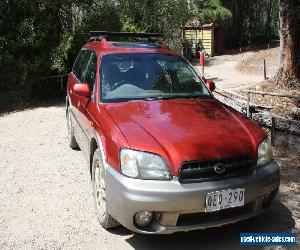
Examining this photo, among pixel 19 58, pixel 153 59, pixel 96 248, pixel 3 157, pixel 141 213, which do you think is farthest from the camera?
pixel 19 58

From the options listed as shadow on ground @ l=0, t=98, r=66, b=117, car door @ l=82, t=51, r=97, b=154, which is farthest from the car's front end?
shadow on ground @ l=0, t=98, r=66, b=117

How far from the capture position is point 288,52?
14.1 m

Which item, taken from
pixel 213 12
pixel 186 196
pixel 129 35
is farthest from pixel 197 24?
pixel 186 196

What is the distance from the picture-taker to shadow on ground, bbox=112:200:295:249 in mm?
4195

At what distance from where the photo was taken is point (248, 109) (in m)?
8.40

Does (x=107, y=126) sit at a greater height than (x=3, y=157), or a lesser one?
greater

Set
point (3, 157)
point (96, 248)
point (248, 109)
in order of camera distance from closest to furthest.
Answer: point (96, 248) < point (3, 157) < point (248, 109)

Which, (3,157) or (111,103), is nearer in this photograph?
(111,103)

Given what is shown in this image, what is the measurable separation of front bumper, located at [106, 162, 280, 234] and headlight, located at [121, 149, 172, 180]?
2.1 inches

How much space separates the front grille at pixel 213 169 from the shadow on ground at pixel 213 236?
2.46 feet

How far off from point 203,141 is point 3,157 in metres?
4.56

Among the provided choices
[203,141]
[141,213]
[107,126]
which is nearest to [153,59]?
[107,126]

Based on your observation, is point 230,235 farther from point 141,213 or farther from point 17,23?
point 17,23

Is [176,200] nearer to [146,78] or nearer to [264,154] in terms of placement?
[264,154]
